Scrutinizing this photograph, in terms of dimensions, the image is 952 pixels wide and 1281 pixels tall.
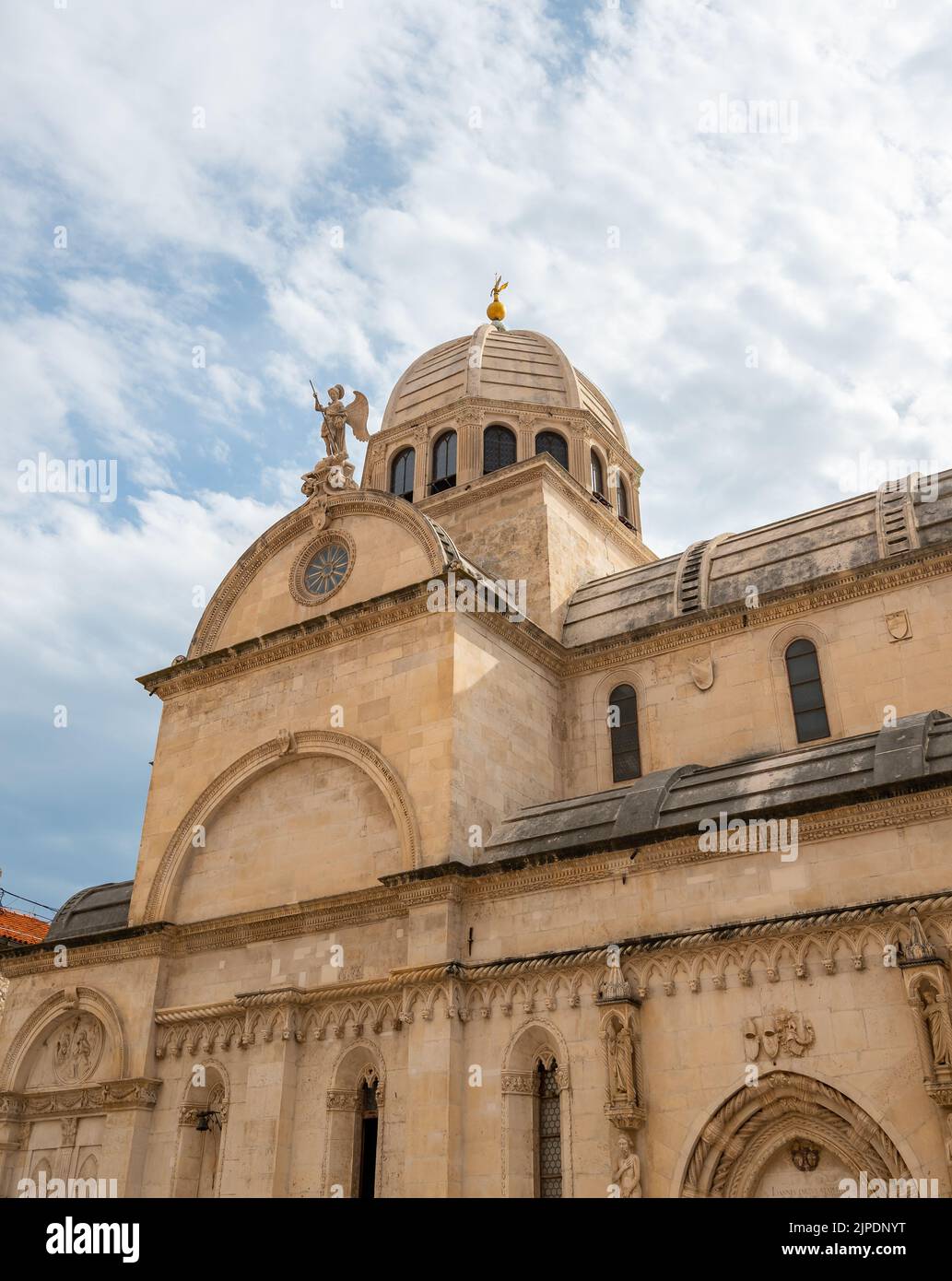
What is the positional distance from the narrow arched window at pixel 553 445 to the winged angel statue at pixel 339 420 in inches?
250

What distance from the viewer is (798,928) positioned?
50.7ft

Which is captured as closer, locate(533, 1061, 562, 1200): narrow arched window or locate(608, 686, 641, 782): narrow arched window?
locate(533, 1061, 562, 1200): narrow arched window

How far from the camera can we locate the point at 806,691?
21609mm

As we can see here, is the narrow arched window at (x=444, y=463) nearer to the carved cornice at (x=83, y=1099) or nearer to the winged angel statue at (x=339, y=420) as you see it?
the winged angel statue at (x=339, y=420)

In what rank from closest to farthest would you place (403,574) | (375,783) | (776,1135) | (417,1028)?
1. (776,1135)
2. (417,1028)
3. (375,783)
4. (403,574)

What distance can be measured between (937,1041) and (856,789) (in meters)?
3.48

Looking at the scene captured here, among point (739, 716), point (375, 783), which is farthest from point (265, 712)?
point (739, 716)

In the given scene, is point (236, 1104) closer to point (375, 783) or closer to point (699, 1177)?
point (375, 783)

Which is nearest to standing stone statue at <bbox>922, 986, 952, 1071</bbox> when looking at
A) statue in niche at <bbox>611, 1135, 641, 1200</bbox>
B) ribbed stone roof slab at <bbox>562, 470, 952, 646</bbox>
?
statue in niche at <bbox>611, 1135, 641, 1200</bbox>

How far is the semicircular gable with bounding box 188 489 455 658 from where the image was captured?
912 inches

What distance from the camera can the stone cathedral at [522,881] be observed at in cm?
1524

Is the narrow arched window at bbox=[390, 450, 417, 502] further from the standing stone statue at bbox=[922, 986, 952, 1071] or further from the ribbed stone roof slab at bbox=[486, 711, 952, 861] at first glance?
the standing stone statue at bbox=[922, 986, 952, 1071]

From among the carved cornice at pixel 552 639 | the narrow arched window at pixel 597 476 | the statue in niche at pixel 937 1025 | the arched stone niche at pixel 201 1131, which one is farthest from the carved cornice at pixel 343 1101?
the narrow arched window at pixel 597 476

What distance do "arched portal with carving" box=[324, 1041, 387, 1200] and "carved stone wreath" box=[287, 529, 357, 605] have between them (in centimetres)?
972
